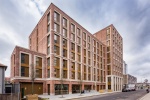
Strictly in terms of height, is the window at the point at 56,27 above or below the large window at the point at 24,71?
above

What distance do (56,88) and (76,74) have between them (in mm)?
12119

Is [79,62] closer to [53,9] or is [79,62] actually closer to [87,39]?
[87,39]

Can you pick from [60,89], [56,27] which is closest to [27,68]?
[60,89]

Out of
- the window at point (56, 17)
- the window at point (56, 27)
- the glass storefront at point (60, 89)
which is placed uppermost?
the window at point (56, 17)

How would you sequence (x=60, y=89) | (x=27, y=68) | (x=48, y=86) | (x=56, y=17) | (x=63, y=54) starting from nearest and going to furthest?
(x=27, y=68) < (x=48, y=86) < (x=60, y=89) < (x=56, y=17) < (x=63, y=54)

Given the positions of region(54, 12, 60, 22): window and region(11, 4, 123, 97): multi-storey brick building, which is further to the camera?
region(54, 12, 60, 22): window

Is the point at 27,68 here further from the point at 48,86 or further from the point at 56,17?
the point at 56,17

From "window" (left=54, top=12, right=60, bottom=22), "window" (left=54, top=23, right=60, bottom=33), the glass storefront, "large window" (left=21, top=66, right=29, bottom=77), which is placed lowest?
the glass storefront

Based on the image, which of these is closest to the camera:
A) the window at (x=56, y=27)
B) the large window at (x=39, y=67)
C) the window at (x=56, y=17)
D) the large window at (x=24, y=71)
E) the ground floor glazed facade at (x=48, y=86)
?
the ground floor glazed facade at (x=48, y=86)

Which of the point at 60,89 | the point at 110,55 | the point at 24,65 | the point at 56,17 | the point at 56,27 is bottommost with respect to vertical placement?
the point at 60,89

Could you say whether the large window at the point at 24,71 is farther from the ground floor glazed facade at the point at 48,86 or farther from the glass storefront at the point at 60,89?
the glass storefront at the point at 60,89

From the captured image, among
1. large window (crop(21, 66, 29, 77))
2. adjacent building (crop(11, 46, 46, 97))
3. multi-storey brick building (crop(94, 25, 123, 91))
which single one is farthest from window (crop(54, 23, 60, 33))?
multi-storey brick building (crop(94, 25, 123, 91))

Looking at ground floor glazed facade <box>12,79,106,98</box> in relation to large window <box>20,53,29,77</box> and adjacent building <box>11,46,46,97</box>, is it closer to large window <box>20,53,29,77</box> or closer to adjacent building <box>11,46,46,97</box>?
adjacent building <box>11,46,46,97</box>

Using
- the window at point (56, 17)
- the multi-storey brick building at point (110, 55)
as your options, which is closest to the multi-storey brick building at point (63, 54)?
the window at point (56, 17)
